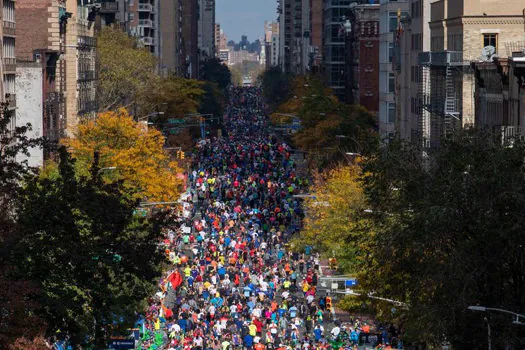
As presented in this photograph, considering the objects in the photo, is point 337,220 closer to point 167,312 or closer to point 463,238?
point 167,312

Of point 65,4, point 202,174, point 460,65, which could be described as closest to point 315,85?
point 202,174

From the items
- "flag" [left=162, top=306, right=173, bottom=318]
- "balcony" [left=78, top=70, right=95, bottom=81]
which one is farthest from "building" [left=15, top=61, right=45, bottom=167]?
"balcony" [left=78, top=70, right=95, bottom=81]

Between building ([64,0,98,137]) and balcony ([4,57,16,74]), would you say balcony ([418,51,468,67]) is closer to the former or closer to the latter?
balcony ([4,57,16,74])

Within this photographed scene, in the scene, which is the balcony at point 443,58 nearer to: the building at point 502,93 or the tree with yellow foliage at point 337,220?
the building at point 502,93

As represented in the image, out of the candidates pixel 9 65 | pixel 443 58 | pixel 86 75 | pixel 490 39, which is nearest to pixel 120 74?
pixel 86 75

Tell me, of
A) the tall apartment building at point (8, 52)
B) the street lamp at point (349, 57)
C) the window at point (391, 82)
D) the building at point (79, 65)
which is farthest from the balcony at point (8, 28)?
the street lamp at point (349, 57)

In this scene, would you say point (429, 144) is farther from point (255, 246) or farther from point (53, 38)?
point (53, 38)

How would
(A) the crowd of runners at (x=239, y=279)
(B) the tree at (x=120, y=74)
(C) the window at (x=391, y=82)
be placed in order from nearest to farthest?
(A) the crowd of runners at (x=239, y=279) < (C) the window at (x=391, y=82) < (B) the tree at (x=120, y=74)
